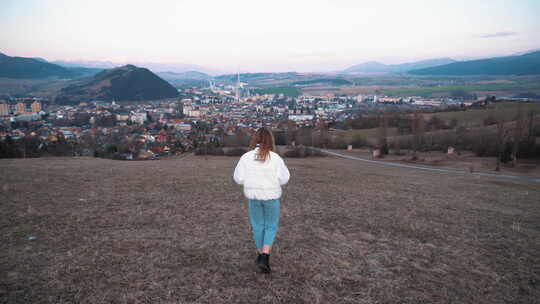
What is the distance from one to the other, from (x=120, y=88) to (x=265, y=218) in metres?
190

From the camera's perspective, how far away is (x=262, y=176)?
4562mm

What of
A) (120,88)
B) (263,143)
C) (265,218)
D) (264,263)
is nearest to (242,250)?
(264,263)

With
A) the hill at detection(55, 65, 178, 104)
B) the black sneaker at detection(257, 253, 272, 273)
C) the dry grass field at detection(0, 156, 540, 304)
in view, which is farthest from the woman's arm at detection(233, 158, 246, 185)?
the hill at detection(55, 65, 178, 104)

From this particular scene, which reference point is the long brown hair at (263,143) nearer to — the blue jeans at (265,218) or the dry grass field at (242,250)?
the blue jeans at (265,218)

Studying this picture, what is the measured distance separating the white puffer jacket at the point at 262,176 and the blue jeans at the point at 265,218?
0.39ft

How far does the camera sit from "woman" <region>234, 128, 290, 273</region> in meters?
4.55

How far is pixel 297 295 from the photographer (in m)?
4.27

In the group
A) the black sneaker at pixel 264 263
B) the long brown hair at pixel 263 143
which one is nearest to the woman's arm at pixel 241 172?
the long brown hair at pixel 263 143

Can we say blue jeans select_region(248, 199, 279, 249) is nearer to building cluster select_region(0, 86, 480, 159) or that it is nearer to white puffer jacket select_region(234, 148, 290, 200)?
white puffer jacket select_region(234, 148, 290, 200)

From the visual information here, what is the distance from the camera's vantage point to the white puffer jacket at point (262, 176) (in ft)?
14.9

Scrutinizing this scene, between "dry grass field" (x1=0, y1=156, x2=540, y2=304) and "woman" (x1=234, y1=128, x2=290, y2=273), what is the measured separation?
26.0 inches

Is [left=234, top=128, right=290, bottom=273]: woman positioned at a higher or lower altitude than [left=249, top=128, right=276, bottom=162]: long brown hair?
lower

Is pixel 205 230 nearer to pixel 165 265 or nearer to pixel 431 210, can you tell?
pixel 165 265

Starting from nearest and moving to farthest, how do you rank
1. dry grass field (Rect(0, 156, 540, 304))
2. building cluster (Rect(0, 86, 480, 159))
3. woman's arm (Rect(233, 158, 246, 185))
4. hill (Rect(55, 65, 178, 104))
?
dry grass field (Rect(0, 156, 540, 304)) < woman's arm (Rect(233, 158, 246, 185)) < building cluster (Rect(0, 86, 480, 159)) < hill (Rect(55, 65, 178, 104))
